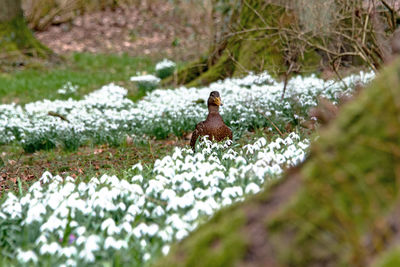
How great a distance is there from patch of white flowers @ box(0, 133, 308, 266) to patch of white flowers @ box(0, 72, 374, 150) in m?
2.72

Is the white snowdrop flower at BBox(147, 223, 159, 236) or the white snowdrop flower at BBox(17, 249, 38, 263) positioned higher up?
the white snowdrop flower at BBox(17, 249, 38, 263)

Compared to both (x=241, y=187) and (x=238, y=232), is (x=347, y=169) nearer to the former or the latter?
(x=238, y=232)

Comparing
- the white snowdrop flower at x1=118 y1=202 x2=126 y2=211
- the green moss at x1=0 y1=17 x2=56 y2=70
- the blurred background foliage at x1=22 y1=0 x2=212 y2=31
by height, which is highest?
the white snowdrop flower at x1=118 y1=202 x2=126 y2=211

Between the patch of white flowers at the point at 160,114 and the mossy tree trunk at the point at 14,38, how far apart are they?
541 centimetres

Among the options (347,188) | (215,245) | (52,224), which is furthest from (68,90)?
(347,188)

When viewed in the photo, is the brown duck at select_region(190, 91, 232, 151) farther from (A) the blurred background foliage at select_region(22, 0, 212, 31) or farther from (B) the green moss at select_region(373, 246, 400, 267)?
(A) the blurred background foliage at select_region(22, 0, 212, 31)

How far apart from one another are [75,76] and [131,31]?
646 cm

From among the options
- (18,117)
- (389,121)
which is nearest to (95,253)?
(389,121)

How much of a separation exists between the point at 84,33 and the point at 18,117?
10538 millimetres

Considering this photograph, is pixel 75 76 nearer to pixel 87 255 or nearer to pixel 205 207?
pixel 205 207

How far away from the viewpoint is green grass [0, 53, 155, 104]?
35.1 ft

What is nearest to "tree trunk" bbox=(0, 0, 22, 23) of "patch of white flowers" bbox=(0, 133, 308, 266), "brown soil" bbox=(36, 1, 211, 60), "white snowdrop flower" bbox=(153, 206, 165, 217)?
"brown soil" bbox=(36, 1, 211, 60)

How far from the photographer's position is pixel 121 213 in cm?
316

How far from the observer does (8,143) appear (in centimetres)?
748
